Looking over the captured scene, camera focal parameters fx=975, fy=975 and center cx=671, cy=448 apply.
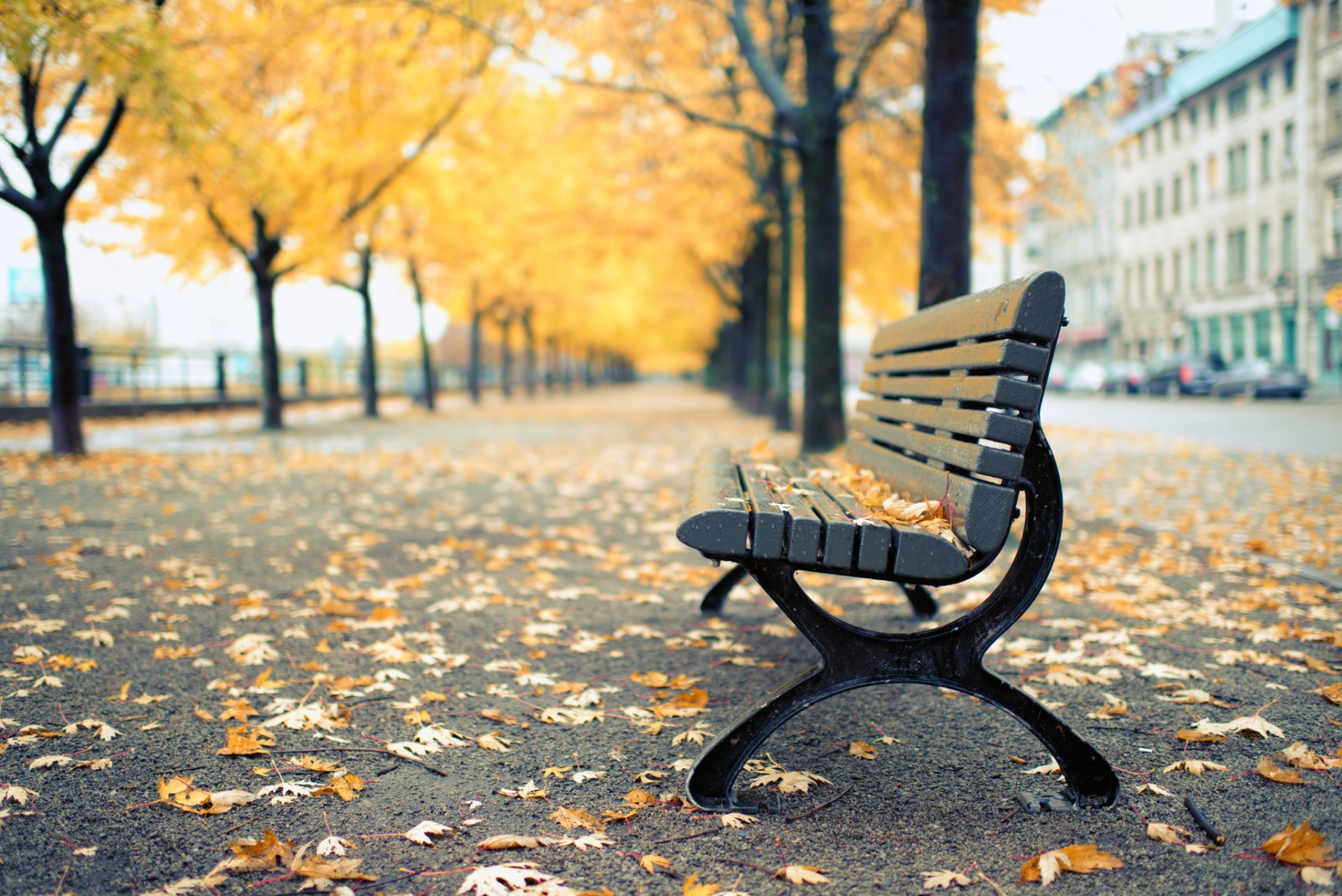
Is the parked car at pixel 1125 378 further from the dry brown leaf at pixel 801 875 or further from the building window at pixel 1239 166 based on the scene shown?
the dry brown leaf at pixel 801 875

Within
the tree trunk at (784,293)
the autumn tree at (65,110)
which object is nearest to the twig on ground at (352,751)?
the autumn tree at (65,110)

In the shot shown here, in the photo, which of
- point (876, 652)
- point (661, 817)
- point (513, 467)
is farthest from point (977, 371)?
point (513, 467)

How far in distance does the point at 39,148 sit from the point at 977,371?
34.0ft

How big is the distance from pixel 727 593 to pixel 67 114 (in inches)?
356

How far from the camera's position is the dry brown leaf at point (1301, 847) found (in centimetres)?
201

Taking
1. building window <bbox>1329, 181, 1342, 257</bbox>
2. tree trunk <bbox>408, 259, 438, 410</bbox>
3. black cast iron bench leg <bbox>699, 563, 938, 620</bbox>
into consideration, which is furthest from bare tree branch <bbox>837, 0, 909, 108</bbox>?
building window <bbox>1329, 181, 1342, 257</bbox>

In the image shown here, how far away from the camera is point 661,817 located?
229 centimetres

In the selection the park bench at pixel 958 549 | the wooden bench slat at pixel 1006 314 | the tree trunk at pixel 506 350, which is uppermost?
the tree trunk at pixel 506 350

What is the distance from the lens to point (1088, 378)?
39094mm

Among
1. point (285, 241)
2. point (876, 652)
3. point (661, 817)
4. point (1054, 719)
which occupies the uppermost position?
point (285, 241)

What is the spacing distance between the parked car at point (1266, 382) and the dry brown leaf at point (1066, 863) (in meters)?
28.1

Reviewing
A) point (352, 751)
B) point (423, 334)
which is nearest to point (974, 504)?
point (352, 751)

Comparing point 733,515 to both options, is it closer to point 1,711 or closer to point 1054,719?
point 1054,719

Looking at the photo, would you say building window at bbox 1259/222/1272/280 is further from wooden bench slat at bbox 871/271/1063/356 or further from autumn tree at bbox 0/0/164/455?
wooden bench slat at bbox 871/271/1063/356
